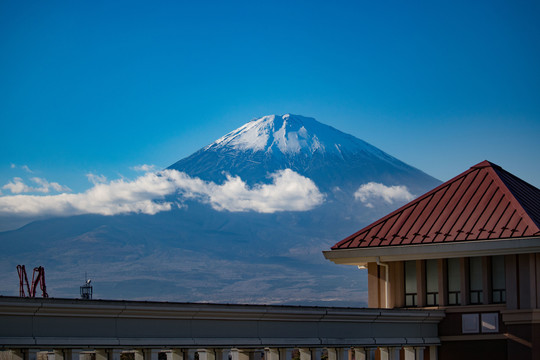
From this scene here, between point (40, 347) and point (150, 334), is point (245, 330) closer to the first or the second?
point (150, 334)

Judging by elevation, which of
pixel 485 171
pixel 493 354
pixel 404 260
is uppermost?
pixel 485 171

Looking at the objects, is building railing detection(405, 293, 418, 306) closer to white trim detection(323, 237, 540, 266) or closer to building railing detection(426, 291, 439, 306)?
building railing detection(426, 291, 439, 306)

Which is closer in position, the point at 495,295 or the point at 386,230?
the point at 495,295

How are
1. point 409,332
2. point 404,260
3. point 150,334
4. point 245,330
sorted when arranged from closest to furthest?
1. point 150,334
2. point 245,330
3. point 409,332
4. point 404,260

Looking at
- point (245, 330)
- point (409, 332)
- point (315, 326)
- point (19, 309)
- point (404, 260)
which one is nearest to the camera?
point (19, 309)

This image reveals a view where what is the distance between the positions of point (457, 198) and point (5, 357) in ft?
60.8

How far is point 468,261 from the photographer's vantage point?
3578cm

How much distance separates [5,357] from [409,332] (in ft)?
46.0

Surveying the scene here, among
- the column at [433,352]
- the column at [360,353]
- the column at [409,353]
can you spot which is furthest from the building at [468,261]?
the column at [360,353]

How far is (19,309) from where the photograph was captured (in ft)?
73.0

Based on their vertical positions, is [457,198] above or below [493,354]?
above

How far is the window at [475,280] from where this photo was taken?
35.5 m

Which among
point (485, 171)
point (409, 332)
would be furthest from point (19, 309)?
point (485, 171)

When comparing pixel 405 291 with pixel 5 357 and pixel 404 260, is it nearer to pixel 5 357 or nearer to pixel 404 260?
pixel 404 260
